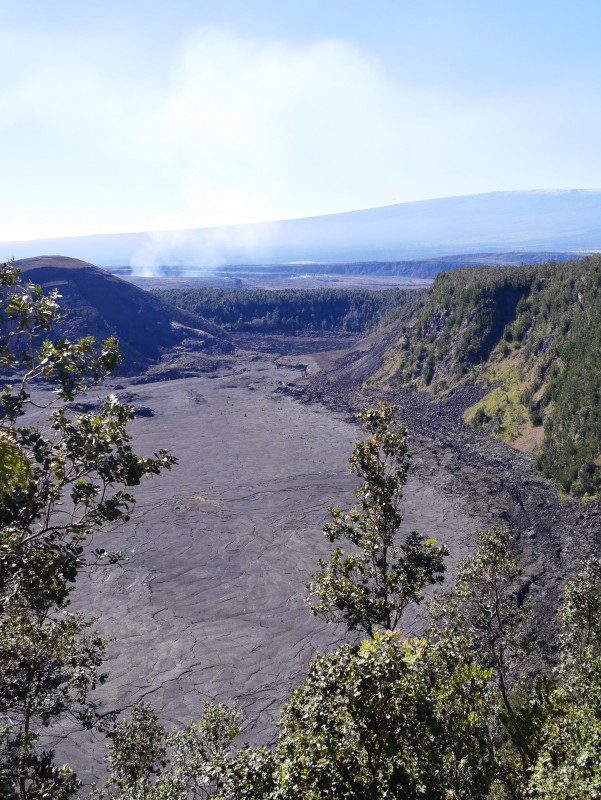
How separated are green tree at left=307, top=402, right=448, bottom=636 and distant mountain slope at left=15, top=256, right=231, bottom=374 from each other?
100 meters

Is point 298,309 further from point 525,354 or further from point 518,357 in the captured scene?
point 525,354

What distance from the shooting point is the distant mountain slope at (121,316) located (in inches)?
4596

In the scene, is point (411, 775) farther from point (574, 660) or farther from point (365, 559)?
point (574, 660)

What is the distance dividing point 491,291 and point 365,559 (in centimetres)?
7633

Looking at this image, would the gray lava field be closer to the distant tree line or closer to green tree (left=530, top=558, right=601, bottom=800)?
green tree (left=530, top=558, right=601, bottom=800)

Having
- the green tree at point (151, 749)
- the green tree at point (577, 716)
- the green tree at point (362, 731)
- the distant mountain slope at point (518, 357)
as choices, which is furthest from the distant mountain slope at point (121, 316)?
the green tree at point (362, 731)

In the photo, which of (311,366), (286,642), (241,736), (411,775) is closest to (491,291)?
(311,366)

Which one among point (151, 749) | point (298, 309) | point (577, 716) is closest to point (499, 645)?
point (577, 716)

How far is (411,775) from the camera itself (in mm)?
7922

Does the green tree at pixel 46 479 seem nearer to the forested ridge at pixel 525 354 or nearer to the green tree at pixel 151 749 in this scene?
the green tree at pixel 151 749

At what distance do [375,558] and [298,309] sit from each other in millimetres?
148794

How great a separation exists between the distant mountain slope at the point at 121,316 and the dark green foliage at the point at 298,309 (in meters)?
16.6

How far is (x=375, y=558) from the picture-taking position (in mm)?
13234

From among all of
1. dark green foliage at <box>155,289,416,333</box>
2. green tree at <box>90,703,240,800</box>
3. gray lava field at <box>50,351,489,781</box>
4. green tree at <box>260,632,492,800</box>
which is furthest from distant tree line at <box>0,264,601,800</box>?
dark green foliage at <box>155,289,416,333</box>
